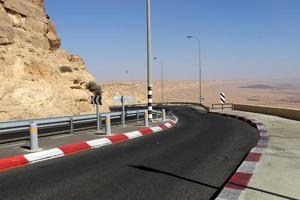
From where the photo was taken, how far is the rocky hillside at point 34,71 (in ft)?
121

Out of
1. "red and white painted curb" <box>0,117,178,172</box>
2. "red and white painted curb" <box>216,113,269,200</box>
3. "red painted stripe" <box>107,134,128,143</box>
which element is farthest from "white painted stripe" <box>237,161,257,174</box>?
"red painted stripe" <box>107,134,128,143</box>

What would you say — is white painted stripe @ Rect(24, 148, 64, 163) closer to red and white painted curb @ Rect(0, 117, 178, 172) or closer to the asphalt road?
red and white painted curb @ Rect(0, 117, 178, 172)

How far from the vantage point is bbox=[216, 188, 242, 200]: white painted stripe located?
6.72 metres

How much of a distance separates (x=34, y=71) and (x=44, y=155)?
30.7 metres

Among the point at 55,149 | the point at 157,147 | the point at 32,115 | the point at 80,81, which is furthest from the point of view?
the point at 80,81

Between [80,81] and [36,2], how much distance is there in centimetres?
1000

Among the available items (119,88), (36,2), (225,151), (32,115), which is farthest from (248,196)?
(119,88)

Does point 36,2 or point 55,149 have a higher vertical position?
point 36,2

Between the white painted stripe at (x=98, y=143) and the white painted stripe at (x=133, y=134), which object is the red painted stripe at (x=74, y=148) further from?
the white painted stripe at (x=133, y=134)

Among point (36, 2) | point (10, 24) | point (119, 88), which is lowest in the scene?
point (119, 88)

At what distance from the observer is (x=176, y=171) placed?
9539mm

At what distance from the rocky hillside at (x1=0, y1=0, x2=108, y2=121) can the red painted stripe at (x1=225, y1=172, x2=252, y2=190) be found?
2819 centimetres

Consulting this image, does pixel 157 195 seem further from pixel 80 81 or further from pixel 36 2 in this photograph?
pixel 36 2

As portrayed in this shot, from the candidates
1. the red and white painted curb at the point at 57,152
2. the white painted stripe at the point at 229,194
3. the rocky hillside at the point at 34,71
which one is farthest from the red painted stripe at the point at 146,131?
the rocky hillside at the point at 34,71
